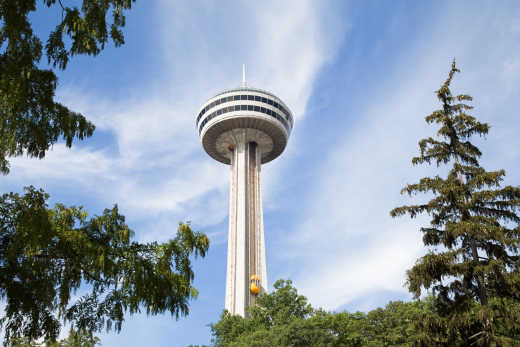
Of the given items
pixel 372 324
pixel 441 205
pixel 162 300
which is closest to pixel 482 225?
pixel 441 205

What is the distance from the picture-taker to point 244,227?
74.8 m

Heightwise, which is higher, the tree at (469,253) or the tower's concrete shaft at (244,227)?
the tower's concrete shaft at (244,227)

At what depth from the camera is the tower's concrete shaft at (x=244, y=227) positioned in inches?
2771

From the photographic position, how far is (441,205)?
17.8 m

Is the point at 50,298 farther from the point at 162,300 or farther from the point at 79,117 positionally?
the point at 79,117

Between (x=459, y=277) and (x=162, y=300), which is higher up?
(x=459, y=277)

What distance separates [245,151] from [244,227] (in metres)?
14.7

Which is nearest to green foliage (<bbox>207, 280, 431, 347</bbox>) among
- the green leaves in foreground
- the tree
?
the tree

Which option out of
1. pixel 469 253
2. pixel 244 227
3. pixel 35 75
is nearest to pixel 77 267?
pixel 35 75

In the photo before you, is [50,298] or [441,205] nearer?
[50,298]

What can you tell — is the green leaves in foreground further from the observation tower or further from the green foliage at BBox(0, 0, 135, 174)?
the observation tower

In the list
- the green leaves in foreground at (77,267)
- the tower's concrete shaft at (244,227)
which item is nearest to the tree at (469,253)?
the green leaves in foreground at (77,267)

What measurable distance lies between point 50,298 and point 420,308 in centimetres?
3517

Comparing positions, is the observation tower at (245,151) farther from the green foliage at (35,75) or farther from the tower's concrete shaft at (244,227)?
the green foliage at (35,75)
